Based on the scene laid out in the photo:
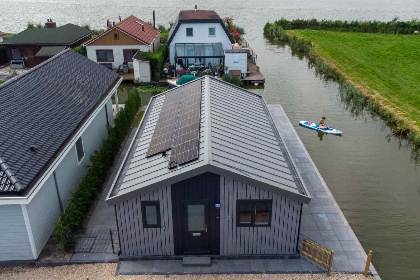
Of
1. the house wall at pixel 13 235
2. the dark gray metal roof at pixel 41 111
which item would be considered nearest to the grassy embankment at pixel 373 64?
the dark gray metal roof at pixel 41 111

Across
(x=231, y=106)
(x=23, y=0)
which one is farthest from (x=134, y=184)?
(x=23, y=0)

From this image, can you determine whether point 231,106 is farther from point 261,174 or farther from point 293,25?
point 293,25

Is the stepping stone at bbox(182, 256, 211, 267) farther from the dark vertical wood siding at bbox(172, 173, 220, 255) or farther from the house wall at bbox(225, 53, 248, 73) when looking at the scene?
the house wall at bbox(225, 53, 248, 73)

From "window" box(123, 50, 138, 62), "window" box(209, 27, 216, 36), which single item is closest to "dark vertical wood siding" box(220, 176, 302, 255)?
"window" box(123, 50, 138, 62)

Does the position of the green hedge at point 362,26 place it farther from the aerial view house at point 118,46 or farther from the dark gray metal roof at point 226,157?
the dark gray metal roof at point 226,157

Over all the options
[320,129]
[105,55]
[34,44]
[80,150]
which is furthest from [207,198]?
[34,44]

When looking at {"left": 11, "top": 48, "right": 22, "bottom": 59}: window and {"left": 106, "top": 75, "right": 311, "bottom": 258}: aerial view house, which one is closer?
{"left": 106, "top": 75, "right": 311, "bottom": 258}: aerial view house

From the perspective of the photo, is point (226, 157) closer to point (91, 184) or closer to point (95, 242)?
point (95, 242)
